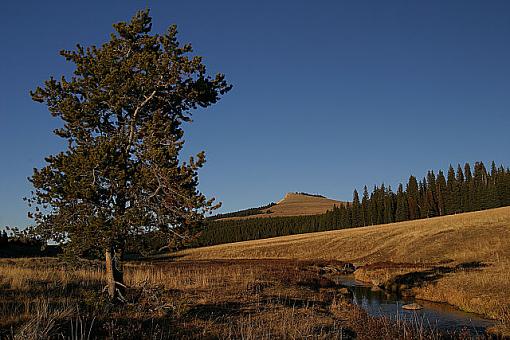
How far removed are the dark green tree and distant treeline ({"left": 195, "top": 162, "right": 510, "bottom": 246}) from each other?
94.3 meters

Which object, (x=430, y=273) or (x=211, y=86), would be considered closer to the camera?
(x=211, y=86)

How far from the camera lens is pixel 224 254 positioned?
264ft

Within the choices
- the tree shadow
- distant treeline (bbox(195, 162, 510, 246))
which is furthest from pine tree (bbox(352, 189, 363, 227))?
the tree shadow

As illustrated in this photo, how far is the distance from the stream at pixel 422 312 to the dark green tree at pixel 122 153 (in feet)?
26.5

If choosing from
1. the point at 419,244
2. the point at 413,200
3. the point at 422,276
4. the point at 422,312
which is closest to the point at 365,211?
the point at 413,200

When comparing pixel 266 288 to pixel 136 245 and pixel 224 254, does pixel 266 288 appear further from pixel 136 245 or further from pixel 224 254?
pixel 224 254

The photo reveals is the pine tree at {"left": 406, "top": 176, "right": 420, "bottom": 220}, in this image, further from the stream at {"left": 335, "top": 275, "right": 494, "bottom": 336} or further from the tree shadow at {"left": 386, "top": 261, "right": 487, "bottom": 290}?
the stream at {"left": 335, "top": 275, "right": 494, "bottom": 336}

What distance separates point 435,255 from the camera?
44.6 m

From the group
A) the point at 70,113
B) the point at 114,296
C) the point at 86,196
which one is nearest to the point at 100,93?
the point at 70,113

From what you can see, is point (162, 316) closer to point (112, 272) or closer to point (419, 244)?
→ point (112, 272)

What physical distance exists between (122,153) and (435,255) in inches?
1576

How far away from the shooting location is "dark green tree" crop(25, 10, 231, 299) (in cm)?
1196

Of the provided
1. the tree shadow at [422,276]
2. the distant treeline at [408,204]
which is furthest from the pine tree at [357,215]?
the tree shadow at [422,276]

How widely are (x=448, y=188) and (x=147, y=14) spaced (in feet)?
386
